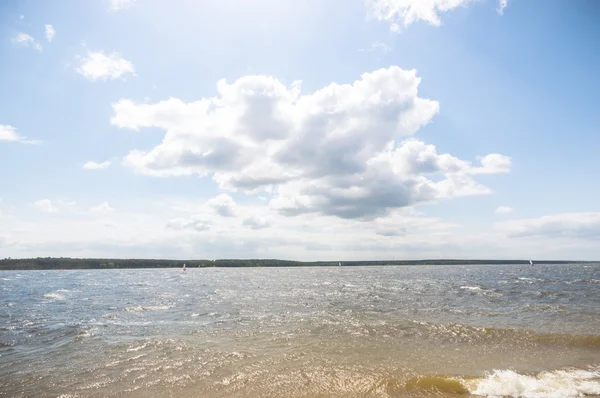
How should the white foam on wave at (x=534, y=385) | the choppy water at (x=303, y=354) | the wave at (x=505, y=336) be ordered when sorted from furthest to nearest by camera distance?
the wave at (x=505, y=336)
the choppy water at (x=303, y=354)
the white foam on wave at (x=534, y=385)

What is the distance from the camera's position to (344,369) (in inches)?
580

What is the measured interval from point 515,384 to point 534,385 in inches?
30.6

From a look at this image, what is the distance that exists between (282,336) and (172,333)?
7396 millimetres

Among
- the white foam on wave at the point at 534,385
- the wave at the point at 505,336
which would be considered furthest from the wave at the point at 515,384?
the wave at the point at 505,336

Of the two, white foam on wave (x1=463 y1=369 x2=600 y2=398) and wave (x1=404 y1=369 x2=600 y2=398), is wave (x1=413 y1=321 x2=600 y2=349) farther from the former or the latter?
white foam on wave (x1=463 y1=369 x2=600 y2=398)

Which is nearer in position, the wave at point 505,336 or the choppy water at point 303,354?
the choppy water at point 303,354

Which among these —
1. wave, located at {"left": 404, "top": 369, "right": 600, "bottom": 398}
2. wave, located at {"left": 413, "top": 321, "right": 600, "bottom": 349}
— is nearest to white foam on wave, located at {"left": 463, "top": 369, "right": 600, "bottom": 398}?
wave, located at {"left": 404, "top": 369, "right": 600, "bottom": 398}

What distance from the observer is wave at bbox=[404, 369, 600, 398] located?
39.4ft

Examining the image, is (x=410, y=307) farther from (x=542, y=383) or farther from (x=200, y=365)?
(x=200, y=365)

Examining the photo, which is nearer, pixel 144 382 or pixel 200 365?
pixel 144 382

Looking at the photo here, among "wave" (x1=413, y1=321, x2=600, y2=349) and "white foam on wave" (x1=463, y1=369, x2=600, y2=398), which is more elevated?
"white foam on wave" (x1=463, y1=369, x2=600, y2=398)

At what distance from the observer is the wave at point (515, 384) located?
12023 millimetres

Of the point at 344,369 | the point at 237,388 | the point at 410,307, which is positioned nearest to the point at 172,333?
the point at 237,388

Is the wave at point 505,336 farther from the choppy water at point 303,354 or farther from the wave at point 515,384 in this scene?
the wave at point 515,384
